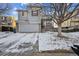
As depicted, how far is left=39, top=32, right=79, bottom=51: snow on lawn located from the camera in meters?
2.37

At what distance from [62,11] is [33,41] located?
498mm

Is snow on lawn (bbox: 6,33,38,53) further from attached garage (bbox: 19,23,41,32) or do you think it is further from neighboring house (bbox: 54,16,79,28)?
neighboring house (bbox: 54,16,79,28)

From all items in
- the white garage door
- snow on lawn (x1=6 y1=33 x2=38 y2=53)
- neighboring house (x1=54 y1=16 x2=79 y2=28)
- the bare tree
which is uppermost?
the bare tree

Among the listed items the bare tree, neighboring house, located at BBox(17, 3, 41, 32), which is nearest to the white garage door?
neighboring house, located at BBox(17, 3, 41, 32)

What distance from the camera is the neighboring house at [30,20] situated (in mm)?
2393

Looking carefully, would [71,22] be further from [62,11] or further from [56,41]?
[56,41]

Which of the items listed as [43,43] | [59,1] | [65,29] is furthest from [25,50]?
[59,1]

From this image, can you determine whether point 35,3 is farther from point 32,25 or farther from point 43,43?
point 43,43

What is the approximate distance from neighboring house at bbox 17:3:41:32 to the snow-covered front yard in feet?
0.24

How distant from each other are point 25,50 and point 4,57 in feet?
0.92

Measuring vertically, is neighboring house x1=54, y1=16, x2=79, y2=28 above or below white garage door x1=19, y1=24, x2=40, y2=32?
above

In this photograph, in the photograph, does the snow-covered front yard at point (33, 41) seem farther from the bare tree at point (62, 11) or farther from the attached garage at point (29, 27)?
the bare tree at point (62, 11)

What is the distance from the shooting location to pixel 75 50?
7.84 ft

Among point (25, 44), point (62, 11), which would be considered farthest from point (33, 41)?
point (62, 11)
